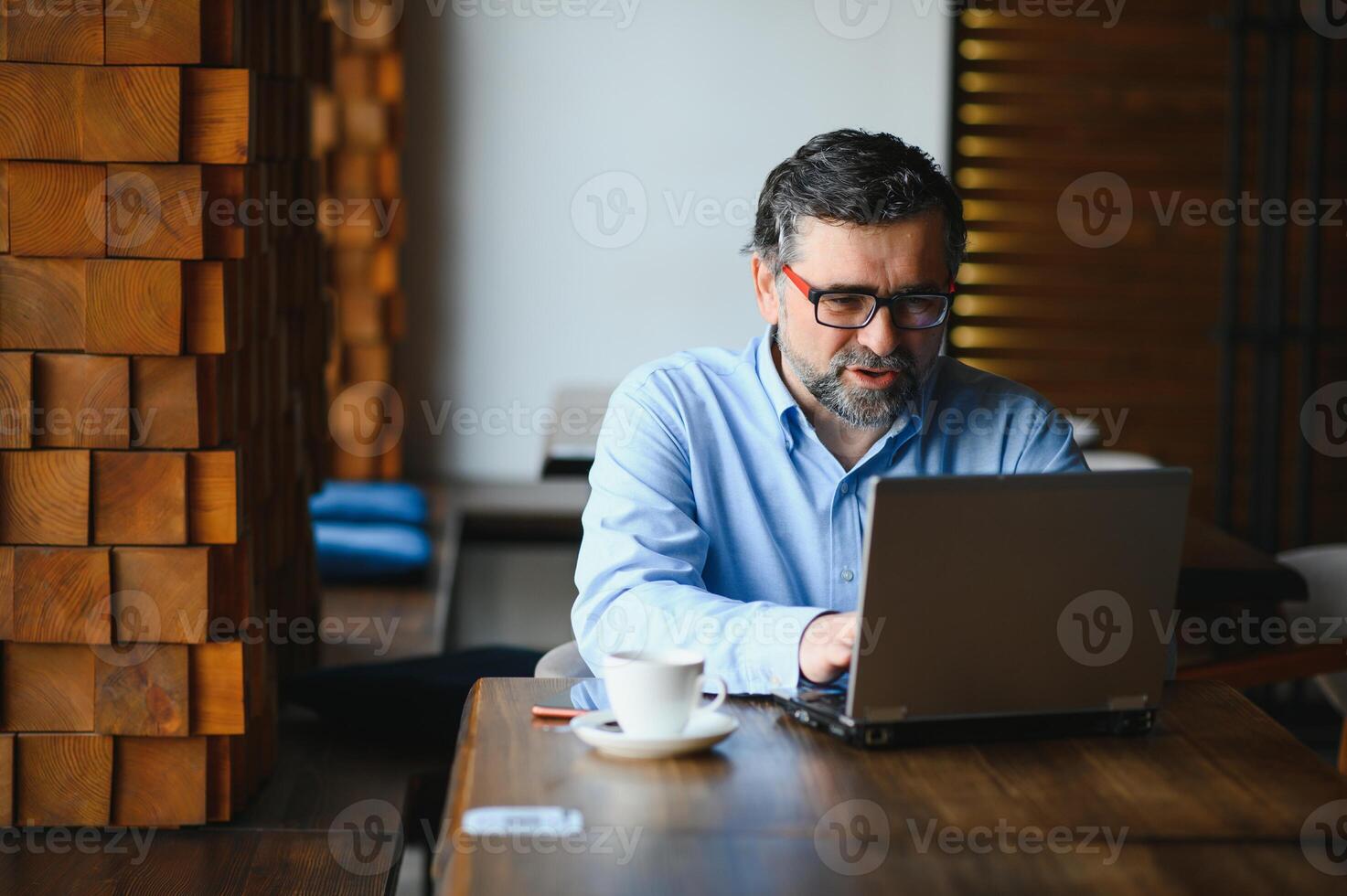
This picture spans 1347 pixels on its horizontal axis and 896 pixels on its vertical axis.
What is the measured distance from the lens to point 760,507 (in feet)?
6.18

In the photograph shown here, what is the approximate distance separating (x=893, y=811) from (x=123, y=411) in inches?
56.2

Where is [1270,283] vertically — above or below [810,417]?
above

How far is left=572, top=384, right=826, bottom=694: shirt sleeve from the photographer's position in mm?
1501

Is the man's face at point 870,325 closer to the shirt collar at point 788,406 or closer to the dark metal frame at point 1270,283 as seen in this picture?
the shirt collar at point 788,406

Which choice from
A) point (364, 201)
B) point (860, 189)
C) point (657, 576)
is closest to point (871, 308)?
point (860, 189)

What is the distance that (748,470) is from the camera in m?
1.90

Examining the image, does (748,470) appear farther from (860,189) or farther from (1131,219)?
(1131,219)

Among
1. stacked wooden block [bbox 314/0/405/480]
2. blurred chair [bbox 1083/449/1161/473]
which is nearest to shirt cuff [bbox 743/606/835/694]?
blurred chair [bbox 1083/449/1161/473]

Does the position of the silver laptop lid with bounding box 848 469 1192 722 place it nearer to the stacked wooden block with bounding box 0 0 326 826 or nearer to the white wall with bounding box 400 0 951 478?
the stacked wooden block with bounding box 0 0 326 826

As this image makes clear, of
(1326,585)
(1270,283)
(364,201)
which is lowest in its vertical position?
(1326,585)

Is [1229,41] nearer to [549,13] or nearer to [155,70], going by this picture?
[549,13]

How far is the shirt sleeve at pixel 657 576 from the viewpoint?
150 cm

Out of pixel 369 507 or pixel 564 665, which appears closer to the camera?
pixel 564 665

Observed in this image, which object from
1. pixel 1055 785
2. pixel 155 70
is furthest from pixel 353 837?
pixel 1055 785
